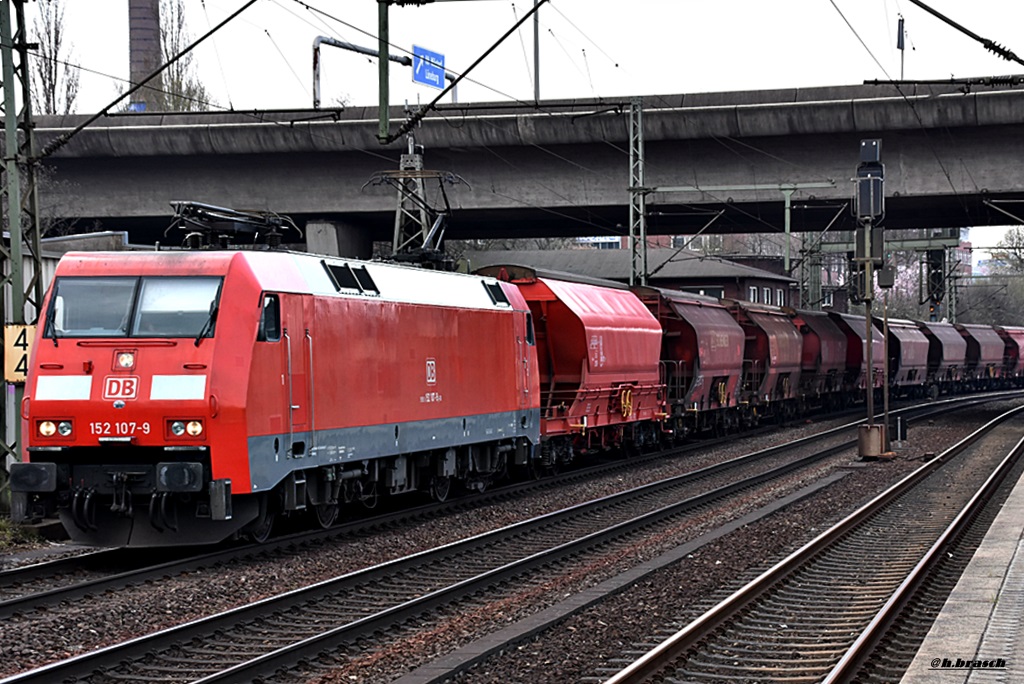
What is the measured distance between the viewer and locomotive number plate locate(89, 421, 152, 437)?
43.4 feet

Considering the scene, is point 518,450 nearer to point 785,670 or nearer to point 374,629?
point 374,629

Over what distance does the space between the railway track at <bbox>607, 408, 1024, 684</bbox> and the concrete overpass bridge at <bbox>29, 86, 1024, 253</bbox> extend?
16494mm

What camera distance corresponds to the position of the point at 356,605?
38.7 feet

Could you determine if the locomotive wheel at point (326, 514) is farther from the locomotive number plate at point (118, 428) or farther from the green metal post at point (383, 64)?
the green metal post at point (383, 64)

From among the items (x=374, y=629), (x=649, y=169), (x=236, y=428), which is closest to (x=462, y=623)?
(x=374, y=629)

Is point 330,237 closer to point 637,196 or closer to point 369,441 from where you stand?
point 637,196

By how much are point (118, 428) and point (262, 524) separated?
2.04m

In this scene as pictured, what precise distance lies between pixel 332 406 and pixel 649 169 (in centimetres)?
2263

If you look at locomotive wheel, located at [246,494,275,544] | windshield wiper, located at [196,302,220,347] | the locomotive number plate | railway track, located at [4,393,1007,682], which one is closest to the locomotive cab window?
windshield wiper, located at [196,302,220,347]

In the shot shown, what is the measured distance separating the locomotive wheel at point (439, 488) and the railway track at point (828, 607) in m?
5.72

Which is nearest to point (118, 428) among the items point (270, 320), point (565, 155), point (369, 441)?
point (270, 320)

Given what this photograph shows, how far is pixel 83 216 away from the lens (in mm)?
37438

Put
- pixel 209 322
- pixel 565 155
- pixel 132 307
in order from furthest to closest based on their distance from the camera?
pixel 565 155, pixel 132 307, pixel 209 322

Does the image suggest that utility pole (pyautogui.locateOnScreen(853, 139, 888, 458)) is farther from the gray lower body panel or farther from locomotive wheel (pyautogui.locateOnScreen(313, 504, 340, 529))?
locomotive wheel (pyautogui.locateOnScreen(313, 504, 340, 529))
